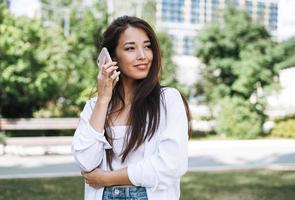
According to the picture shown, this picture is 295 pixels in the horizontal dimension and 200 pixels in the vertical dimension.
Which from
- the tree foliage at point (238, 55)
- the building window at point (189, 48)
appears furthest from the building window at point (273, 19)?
the building window at point (189, 48)

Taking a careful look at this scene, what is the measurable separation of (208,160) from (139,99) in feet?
26.5

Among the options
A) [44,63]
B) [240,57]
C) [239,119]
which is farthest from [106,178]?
[240,57]

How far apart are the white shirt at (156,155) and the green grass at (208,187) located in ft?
14.4

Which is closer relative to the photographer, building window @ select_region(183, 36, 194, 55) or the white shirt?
the white shirt

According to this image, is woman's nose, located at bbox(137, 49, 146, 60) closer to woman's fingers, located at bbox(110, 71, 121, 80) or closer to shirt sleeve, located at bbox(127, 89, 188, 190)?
woman's fingers, located at bbox(110, 71, 121, 80)

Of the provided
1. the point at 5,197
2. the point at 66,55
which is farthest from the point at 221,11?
the point at 5,197

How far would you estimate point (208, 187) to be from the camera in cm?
673

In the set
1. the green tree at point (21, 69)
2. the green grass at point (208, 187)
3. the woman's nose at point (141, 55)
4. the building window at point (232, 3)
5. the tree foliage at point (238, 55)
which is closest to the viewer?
the woman's nose at point (141, 55)

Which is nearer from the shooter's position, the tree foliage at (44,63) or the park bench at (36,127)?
the park bench at (36,127)

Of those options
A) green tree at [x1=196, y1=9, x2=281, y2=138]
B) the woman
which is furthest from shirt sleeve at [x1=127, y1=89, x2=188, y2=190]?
green tree at [x1=196, y1=9, x2=281, y2=138]

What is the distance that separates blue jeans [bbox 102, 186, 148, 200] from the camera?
1.81 meters

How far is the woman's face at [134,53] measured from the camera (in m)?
1.91

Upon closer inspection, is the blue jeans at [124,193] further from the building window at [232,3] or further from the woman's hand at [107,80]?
the building window at [232,3]

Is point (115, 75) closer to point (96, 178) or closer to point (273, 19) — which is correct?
point (96, 178)
